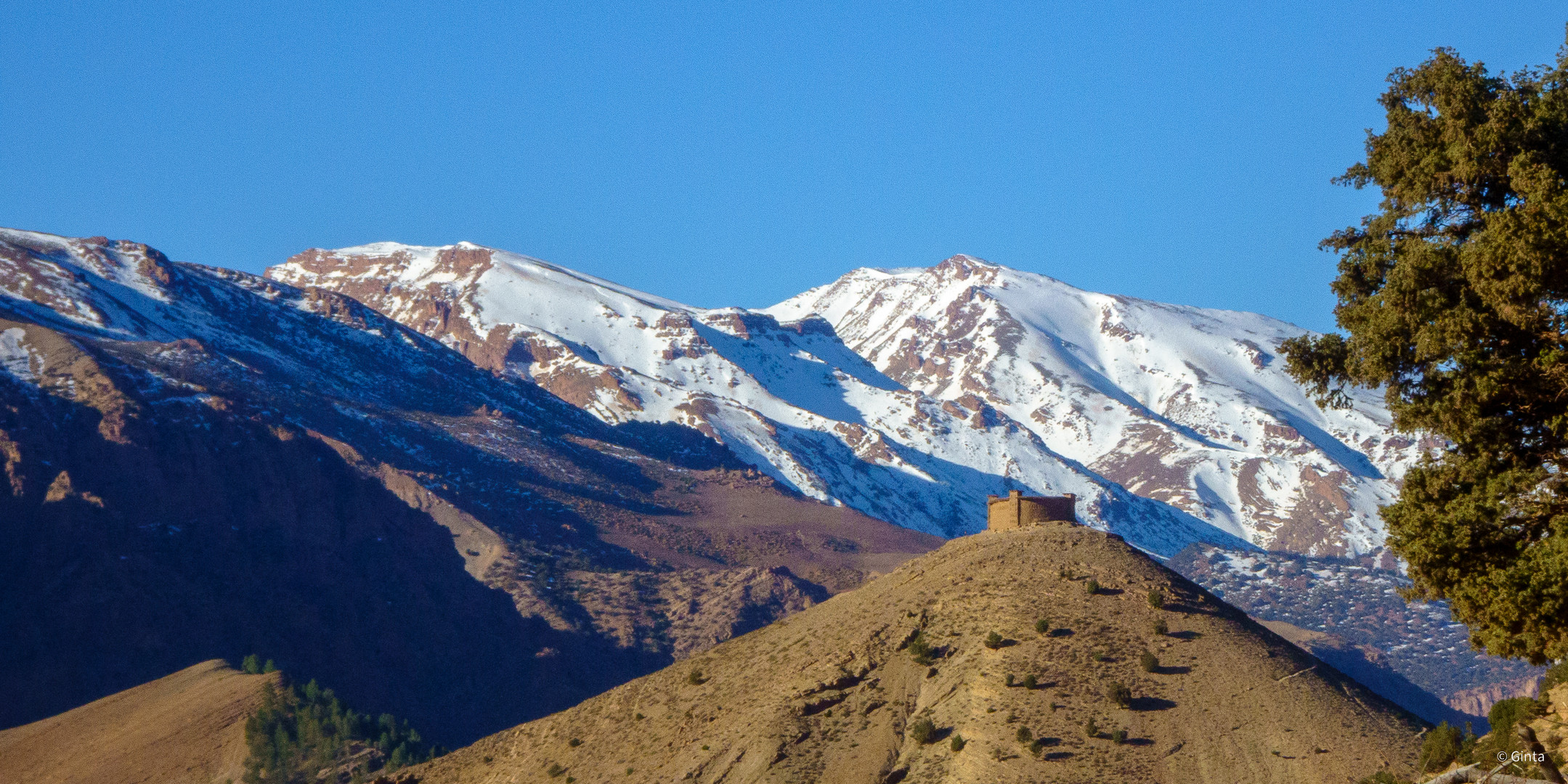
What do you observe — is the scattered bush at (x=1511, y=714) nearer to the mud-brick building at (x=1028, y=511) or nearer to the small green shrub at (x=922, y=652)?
the small green shrub at (x=922, y=652)

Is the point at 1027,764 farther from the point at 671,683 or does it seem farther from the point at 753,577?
the point at 753,577

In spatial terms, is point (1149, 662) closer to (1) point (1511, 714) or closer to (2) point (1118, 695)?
(2) point (1118, 695)

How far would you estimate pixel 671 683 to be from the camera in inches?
2489

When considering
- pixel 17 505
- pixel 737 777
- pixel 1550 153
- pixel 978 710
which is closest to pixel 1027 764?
pixel 978 710

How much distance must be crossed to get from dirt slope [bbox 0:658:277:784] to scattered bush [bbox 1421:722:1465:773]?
66290mm

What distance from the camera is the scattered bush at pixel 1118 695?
49781mm

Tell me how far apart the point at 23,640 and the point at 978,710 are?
9065cm

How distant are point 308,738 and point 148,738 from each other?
Answer: 8725 mm

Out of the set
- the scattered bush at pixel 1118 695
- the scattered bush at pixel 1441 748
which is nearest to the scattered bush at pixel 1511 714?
the scattered bush at pixel 1441 748

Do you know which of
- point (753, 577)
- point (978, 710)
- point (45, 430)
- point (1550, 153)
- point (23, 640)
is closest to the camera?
point (1550, 153)

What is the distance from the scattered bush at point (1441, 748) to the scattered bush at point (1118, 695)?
12235 mm

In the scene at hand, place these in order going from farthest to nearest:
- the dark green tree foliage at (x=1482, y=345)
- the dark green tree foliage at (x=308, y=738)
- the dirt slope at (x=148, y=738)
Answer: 1. the dark green tree foliage at (x=308, y=738)
2. the dirt slope at (x=148, y=738)
3. the dark green tree foliage at (x=1482, y=345)

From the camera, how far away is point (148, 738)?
88.0 metres

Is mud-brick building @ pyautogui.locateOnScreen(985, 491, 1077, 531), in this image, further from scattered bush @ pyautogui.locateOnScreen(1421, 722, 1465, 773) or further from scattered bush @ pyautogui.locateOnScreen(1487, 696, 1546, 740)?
scattered bush @ pyautogui.locateOnScreen(1487, 696, 1546, 740)
